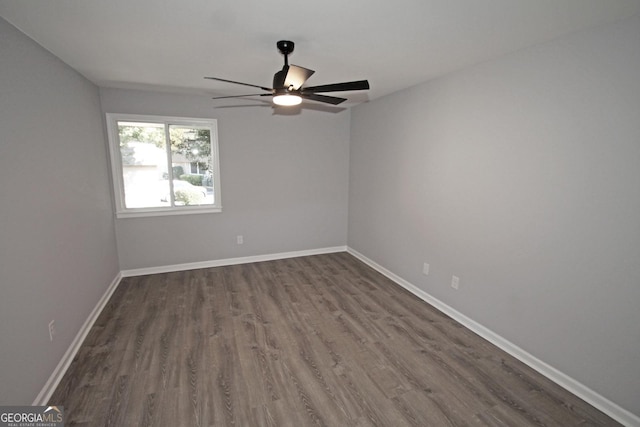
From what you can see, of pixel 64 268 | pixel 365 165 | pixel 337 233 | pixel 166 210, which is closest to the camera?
pixel 64 268

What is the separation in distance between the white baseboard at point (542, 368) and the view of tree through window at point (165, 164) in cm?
332

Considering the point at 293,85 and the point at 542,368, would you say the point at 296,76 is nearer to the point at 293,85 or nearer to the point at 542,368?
the point at 293,85

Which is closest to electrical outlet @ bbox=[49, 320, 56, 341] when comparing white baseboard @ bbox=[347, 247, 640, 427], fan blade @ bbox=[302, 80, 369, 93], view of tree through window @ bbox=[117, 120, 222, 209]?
view of tree through window @ bbox=[117, 120, 222, 209]

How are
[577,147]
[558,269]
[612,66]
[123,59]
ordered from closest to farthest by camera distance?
[612,66]
[577,147]
[558,269]
[123,59]

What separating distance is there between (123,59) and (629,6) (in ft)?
11.8

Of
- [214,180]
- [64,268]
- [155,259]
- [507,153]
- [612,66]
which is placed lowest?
[155,259]

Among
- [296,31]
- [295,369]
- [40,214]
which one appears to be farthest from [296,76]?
[295,369]

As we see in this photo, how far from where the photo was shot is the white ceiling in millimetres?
1688

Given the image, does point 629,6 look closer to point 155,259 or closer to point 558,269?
point 558,269

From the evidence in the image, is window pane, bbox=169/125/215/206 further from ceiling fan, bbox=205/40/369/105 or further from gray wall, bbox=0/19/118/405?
ceiling fan, bbox=205/40/369/105

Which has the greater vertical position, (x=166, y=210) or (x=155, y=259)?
(x=166, y=210)

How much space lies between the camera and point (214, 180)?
169 inches

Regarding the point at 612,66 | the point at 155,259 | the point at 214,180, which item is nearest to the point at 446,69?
the point at 612,66

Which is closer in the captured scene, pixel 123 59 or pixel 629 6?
pixel 629 6
